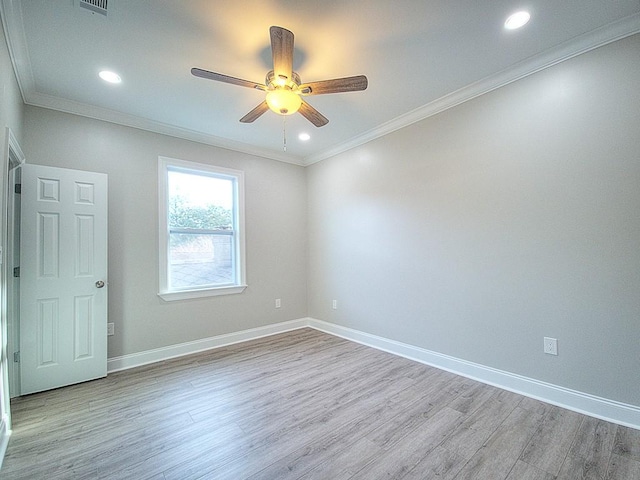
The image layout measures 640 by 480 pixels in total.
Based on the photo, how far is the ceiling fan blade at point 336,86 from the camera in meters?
1.94

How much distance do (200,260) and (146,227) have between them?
755 millimetres

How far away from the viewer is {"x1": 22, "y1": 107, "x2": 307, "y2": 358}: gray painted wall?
2.87 meters

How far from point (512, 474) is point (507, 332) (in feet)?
3.98

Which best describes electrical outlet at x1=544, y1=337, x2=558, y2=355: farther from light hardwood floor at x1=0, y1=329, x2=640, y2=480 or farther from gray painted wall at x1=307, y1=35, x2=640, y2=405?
light hardwood floor at x1=0, y1=329, x2=640, y2=480

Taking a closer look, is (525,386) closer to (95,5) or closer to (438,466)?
(438,466)

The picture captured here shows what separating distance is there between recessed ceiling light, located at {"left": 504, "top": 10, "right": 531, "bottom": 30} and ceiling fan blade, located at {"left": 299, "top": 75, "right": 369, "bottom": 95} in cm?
105

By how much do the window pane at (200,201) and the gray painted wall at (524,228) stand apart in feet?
6.57

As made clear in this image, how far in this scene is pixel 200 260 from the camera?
146 inches

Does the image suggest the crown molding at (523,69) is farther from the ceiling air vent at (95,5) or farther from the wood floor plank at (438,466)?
the wood floor plank at (438,466)

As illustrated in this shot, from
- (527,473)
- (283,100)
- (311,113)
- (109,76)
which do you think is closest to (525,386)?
(527,473)

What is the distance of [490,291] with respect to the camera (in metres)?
2.61

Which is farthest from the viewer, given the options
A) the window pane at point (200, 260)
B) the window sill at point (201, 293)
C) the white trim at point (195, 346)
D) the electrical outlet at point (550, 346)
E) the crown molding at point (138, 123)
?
the window pane at point (200, 260)

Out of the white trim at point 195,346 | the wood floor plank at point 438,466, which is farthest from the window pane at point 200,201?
the wood floor plank at point 438,466

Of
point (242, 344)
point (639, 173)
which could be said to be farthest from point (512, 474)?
point (242, 344)
